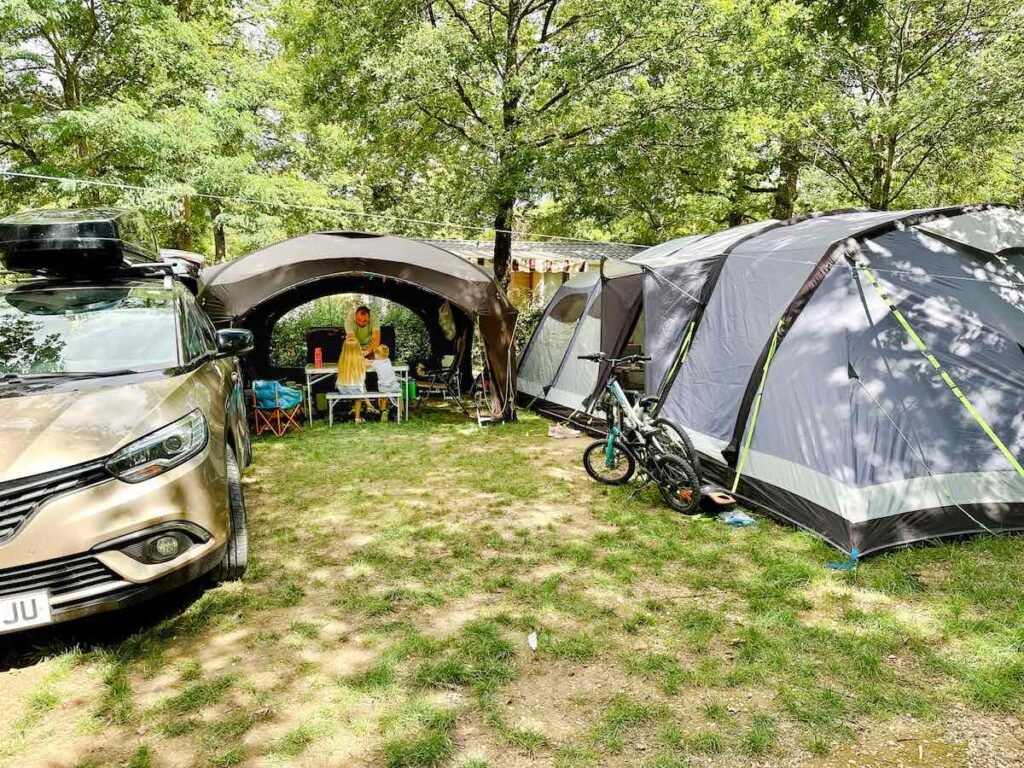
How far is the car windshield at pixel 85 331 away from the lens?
3.40 meters

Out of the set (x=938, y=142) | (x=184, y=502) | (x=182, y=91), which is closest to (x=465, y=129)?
(x=182, y=91)

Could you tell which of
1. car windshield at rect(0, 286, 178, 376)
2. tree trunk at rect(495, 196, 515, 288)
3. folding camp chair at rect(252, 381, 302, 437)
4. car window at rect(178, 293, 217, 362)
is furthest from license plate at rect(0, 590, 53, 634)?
tree trunk at rect(495, 196, 515, 288)

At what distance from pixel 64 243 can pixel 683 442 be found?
15.4ft

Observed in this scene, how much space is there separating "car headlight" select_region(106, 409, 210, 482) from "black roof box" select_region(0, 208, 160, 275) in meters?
2.26

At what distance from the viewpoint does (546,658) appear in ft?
9.57

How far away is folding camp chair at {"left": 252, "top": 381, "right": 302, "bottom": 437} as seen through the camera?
7.50 m

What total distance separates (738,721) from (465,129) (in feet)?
35.1

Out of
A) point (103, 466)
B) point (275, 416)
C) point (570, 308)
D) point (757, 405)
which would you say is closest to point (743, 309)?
point (757, 405)

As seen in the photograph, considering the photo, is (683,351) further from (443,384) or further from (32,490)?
(32,490)

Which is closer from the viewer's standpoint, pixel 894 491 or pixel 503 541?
pixel 894 491

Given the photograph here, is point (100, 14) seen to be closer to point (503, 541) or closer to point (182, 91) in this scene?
point (182, 91)

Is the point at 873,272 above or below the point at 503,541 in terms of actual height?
above

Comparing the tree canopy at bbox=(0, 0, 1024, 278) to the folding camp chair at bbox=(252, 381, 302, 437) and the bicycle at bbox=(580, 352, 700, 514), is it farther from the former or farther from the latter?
the bicycle at bbox=(580, 352, 700, 514)

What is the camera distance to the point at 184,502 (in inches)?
109
